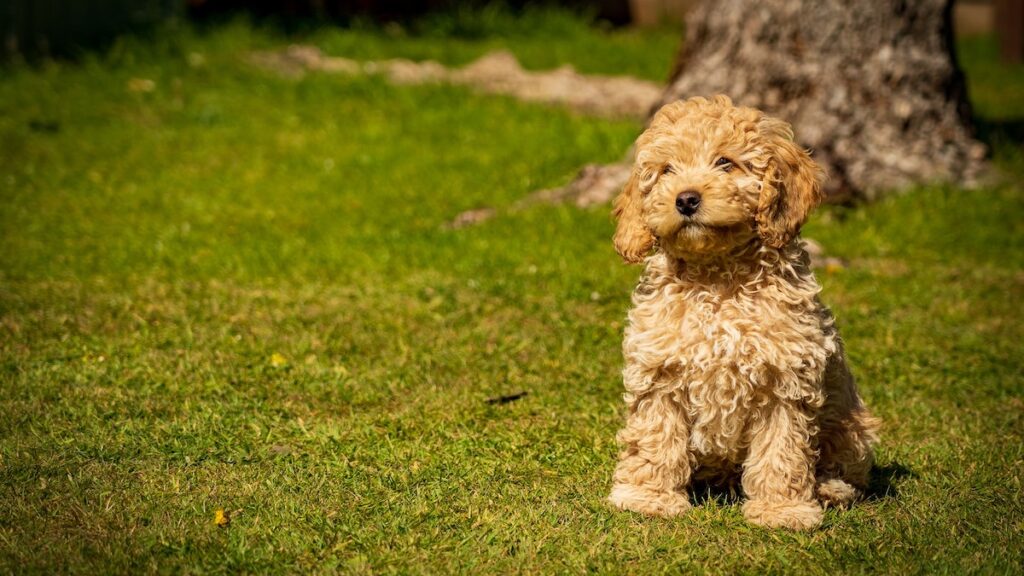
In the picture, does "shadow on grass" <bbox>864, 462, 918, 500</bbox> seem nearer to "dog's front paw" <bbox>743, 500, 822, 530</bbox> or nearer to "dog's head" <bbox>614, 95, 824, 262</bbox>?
"dog's front paw" <bbox>743, 500, 822, 530</bbox>

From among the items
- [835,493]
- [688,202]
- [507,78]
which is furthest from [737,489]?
[507,78]

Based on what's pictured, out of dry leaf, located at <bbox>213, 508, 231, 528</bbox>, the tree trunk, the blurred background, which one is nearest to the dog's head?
dry leaf, located at <bbox>213, 508, 231, 528</bbox>

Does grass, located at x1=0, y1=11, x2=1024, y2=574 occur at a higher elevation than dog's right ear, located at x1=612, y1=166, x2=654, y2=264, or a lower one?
lower

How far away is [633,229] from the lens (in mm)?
4770

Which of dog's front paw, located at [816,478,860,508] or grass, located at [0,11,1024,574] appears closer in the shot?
grass, located at [0,11,1024,574]

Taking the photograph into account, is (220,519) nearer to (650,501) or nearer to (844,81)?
(650,501)

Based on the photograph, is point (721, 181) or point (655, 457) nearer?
point (721, 181)

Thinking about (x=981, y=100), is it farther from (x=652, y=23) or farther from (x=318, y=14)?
(x=318, y=14)

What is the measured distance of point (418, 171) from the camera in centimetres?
1059

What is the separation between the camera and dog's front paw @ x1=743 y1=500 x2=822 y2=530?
4.62 m

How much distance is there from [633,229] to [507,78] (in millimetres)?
9033

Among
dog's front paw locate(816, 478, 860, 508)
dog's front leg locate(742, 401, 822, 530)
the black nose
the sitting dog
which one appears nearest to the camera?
the black nose

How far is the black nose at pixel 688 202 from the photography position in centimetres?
440

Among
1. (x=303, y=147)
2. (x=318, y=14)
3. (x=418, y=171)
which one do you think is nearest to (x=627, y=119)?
(x=418, y=171)
